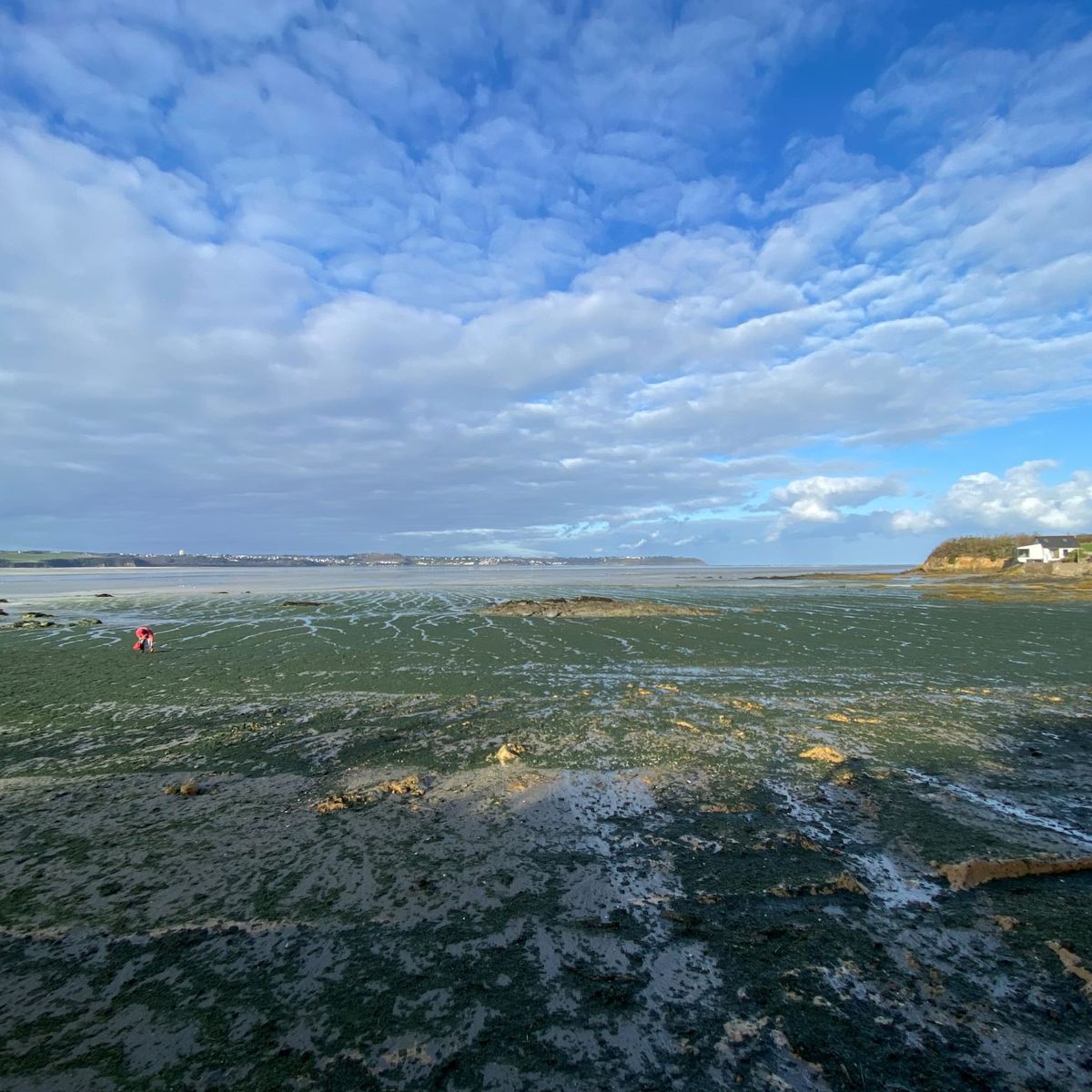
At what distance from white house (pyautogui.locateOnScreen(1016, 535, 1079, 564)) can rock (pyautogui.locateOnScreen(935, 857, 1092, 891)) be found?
124 m

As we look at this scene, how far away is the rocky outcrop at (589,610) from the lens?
111 feet

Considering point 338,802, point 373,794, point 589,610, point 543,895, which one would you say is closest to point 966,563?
point 589,610

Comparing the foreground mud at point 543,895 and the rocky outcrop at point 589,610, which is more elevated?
the rocky outcrop at point 589,610

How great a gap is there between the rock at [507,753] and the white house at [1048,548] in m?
125

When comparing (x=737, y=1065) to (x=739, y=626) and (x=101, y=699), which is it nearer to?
(x=101, y=699)

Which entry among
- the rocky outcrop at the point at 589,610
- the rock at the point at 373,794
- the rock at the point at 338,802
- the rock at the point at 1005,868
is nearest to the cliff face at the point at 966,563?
the rocky outcrop at the point at 589,610

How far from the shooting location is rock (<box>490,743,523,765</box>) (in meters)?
9.74

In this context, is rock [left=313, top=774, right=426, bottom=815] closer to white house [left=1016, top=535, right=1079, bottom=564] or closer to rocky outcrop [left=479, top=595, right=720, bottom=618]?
rocky outcrop [left=479, top=595, right=720, bottom=618]

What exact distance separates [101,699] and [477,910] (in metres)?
13.2

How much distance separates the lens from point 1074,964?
4.75 meters

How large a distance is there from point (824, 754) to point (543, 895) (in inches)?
249

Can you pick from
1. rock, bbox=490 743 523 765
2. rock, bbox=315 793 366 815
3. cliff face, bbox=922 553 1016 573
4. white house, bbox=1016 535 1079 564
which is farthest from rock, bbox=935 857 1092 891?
white house, bbox=1016 535 1079 564

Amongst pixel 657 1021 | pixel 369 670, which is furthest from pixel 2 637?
pixel 657 1021

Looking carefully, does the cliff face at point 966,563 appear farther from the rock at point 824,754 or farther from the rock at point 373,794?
the rock at point 373,794
